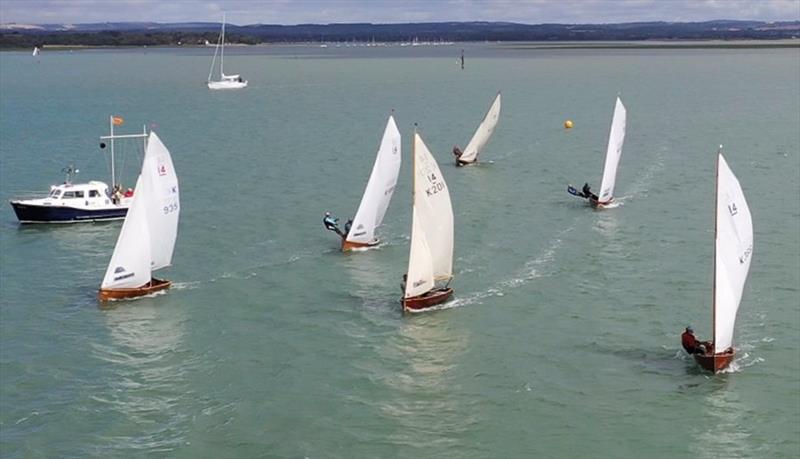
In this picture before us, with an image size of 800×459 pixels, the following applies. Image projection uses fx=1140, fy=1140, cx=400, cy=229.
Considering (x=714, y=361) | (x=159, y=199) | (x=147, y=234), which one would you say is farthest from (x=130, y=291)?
(x=714, y=361)

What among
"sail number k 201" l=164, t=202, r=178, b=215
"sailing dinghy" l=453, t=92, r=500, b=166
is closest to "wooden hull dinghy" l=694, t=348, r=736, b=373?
"sail number k 201" l=164, t=202, r=178, b=215

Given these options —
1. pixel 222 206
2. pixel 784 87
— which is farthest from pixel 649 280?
pixel 784 87

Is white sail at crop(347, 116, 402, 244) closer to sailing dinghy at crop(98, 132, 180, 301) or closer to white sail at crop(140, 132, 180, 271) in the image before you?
white sail at crop(140, 132, 180, 271)

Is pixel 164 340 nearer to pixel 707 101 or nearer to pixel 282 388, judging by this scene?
pixel 282 388

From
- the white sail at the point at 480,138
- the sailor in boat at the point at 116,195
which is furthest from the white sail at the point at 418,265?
the white sail at the point at 480,138

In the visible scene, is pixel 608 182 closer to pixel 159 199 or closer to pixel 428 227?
pixel 428 227

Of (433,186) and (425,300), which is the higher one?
(433,186)
